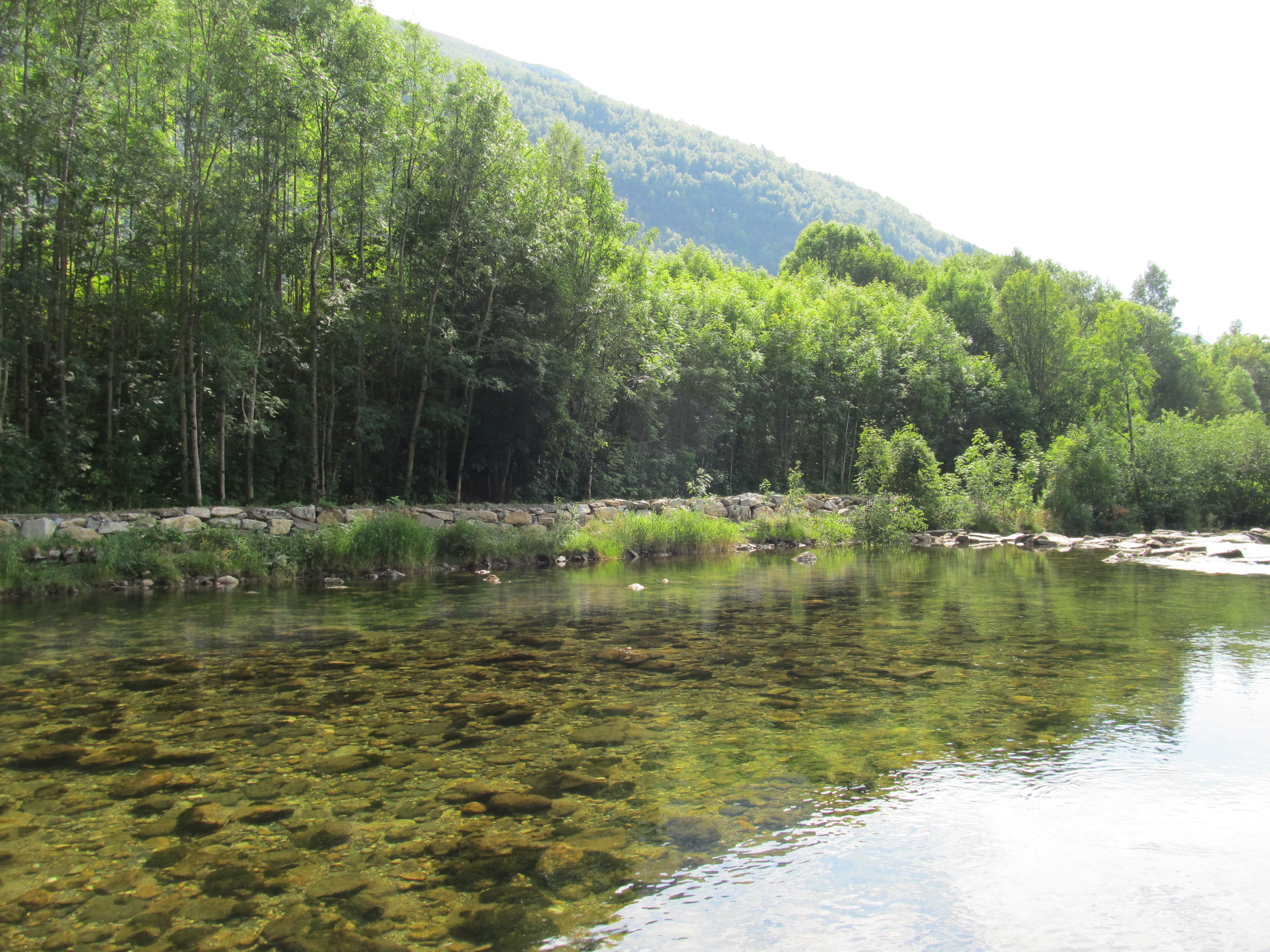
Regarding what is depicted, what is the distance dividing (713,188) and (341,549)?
131 m

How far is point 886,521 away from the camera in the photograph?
73.3 ft

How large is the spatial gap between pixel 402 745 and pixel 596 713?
118 centimetres

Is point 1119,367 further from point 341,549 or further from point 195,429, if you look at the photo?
point 195,429

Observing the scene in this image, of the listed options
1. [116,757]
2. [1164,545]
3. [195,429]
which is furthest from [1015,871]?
[1164,545]

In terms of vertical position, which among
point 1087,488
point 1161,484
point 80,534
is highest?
point 1161,484

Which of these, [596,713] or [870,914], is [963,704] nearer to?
[596,713]

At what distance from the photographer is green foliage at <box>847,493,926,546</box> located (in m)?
22.1

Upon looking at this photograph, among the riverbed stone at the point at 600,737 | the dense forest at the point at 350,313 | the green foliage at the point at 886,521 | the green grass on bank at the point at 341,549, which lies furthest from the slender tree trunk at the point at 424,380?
the riverbed stone at the point at 600,737

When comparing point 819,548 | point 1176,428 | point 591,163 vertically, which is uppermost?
point 591,163

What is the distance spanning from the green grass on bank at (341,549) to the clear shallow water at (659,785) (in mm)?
4149

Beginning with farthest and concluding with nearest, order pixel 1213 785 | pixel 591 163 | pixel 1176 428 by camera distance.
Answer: pixel 1176 428, pixel 591 163, pixel 1213 785

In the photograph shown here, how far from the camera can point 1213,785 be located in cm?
359

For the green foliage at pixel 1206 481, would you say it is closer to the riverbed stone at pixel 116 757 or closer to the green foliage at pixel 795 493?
the green foliage at pixel 795 493

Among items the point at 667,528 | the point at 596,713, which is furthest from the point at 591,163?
the point at 596,713
